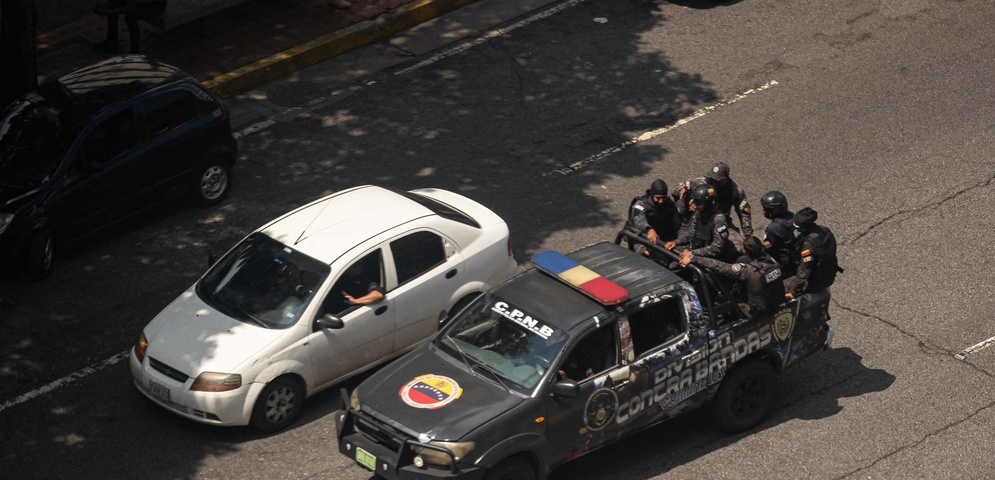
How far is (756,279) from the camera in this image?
10.1m

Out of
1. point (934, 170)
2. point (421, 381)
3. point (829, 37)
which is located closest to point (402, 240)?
point (421, 381)

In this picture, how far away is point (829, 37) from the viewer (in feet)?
57.2

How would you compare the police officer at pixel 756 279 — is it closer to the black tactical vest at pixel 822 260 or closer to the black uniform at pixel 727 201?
the black tactical vest at pixel 822 260

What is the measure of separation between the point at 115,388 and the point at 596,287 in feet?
14.6

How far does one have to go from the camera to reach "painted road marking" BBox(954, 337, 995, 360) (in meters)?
11.5

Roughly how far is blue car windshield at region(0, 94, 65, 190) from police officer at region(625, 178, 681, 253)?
5811 mm

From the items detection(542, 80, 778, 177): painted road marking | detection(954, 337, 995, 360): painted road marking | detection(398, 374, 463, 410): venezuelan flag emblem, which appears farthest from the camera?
detection(542, 80, 778, 177): painted road marking

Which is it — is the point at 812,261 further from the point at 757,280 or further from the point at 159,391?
the point at 159,391

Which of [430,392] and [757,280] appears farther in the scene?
[757,280]

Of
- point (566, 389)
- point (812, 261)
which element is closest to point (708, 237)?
point (812, 261)

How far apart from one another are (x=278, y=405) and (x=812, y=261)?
4656mm

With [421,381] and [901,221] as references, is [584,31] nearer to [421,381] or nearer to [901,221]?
[901,221]

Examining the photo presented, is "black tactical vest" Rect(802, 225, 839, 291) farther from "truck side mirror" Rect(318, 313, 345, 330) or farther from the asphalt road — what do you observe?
Answer: "truck side mirror" Rect(318, 313, 345, 330)

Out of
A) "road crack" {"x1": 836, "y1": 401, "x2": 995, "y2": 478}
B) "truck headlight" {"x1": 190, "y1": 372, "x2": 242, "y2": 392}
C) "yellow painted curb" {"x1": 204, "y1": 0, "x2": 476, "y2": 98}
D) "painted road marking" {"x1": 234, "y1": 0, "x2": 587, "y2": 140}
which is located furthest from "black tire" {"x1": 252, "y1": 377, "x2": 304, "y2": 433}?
"yellow painted curb" {"x1": 204, "y1": 0, "x2": 476, "y2": 98}
